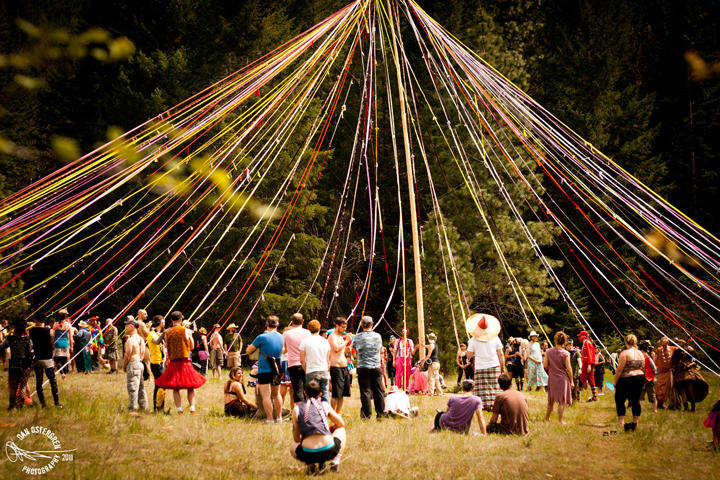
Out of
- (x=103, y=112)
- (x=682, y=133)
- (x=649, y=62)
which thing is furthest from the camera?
(x=649, y=62)

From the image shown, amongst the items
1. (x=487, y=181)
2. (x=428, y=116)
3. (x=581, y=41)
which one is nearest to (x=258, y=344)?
(x=487, y=181)

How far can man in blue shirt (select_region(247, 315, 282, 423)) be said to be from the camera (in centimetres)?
867

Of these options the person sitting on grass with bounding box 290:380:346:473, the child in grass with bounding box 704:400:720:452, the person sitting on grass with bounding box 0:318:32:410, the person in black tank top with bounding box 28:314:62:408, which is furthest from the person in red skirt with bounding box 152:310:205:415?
the child in grass with bounding box 704:400:720:452

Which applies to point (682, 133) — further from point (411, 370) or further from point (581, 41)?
point (411, 370)

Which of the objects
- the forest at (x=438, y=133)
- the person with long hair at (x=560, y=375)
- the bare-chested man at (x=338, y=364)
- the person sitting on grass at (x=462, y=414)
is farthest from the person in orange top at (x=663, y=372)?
the bare-chested man at (x=338, y=364)

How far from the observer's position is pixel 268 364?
28.5 feet

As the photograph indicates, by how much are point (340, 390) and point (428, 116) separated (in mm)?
20037

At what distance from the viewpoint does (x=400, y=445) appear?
294 inches

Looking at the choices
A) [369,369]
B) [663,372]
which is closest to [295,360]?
[369,369]

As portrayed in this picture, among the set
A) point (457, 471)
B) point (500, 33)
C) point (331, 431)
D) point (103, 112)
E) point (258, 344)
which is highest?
point (500, 33)

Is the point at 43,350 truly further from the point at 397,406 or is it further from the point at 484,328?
the point at 484,328

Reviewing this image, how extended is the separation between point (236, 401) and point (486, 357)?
14.7 ft

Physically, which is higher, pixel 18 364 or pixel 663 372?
pixel 18 364

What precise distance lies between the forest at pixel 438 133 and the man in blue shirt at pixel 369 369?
25.6 feet
